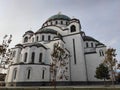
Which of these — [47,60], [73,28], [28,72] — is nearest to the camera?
[28,72]

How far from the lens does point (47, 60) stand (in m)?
26.5

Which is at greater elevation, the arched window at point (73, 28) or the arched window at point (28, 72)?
the arched window at point (73, 28)

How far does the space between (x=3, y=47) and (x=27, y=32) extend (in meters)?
28.2

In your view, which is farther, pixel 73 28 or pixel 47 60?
pixel 73 28

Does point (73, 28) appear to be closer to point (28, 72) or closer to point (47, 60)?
point (47, 60)

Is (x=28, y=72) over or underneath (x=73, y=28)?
underneath

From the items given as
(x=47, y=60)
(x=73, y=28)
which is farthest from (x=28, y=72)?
(x=73, y=28)

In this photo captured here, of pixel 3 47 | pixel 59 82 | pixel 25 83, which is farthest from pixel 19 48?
pixel 3 47

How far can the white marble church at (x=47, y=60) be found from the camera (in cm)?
2198

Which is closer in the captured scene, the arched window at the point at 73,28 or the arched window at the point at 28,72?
the arched window at the point at 28,72

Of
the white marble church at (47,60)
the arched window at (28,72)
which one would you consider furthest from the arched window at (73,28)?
the arched window at (28,72)

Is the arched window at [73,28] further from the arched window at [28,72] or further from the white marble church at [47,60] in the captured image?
the arched window at [28,72]

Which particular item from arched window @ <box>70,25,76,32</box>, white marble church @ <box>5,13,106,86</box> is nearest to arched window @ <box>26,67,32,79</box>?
white marble church @ <box>5,13,106,86</box>

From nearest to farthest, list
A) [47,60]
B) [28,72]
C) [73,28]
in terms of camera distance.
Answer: [28,72], [47,60], [73,28]
